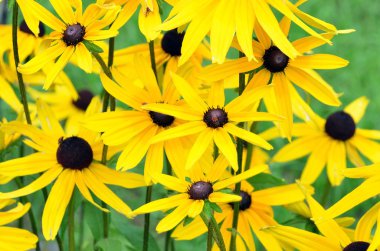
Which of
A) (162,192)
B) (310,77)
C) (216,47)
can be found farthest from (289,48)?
(162,192)

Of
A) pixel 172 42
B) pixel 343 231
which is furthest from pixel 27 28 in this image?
pixel 343 231

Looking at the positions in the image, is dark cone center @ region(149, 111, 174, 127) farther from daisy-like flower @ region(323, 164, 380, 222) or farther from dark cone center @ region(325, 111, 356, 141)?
dark cone center @ region(325, 111, 356, 141)

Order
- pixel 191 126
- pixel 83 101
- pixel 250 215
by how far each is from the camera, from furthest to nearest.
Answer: pixel 83 101, pixel 250 215, pixel 191 126

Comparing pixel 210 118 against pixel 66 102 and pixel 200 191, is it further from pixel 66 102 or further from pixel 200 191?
pixel 66 102

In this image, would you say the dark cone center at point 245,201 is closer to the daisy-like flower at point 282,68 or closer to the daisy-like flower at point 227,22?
the daisy-like flower at point 282,68

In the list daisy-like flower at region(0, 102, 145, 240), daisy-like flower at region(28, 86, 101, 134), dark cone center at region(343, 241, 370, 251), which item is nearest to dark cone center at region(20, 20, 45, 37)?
daisy-like flower at region(28, 86, 101, 134)

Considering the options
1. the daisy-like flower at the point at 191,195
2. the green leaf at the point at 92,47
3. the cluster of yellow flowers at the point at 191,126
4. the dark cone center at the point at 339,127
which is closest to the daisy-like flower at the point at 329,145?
the dark cone center at the point at 339,127
